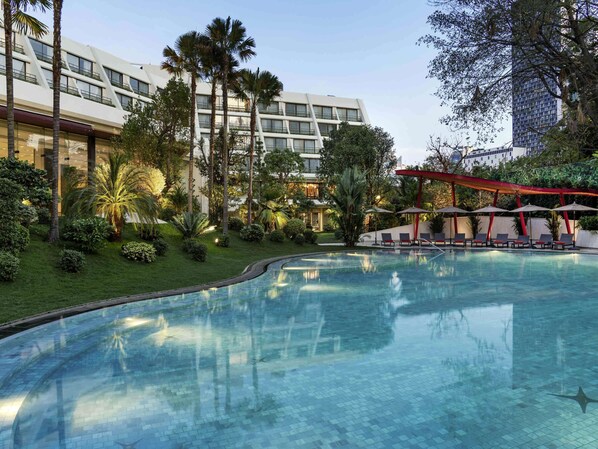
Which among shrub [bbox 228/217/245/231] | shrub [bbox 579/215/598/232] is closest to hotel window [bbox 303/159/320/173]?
shrub [bbox 228/217/245/231]

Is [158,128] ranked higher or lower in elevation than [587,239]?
higher

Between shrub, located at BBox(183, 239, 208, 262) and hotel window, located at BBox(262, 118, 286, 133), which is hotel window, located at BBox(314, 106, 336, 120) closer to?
hotel window, located at BBox(262, 118, 286, 133)

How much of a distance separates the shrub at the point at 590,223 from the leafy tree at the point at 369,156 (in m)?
14.1

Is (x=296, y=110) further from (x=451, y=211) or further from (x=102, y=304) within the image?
(x=102, y=304)

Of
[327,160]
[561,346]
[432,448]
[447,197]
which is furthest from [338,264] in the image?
[327,160]

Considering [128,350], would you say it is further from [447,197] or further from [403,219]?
[447,197]

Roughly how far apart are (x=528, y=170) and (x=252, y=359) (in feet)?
43.6

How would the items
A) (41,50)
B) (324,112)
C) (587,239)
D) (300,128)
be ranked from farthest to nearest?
(324,112)
(300,128)
(41,50)
(587,239)

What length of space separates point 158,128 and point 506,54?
77.2 feet

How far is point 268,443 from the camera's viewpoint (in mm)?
3701

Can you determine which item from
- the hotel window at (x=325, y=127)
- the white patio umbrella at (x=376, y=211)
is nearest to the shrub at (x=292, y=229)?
the white patio umbrella at (x=376, y=211)

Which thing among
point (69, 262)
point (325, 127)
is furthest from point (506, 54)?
point (325, 127)

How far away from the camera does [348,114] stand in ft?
209

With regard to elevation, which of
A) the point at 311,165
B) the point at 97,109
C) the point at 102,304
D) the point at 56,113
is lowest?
the point at 102,304
